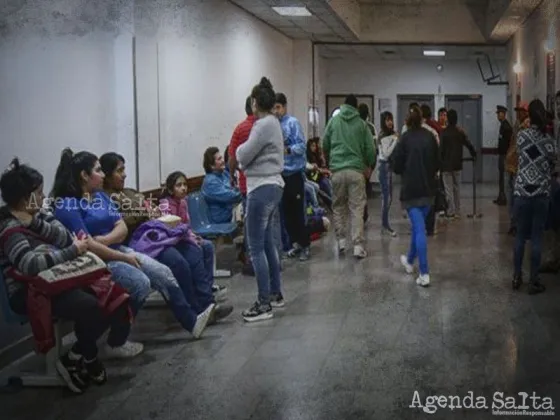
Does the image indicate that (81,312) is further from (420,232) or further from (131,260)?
(420,232)

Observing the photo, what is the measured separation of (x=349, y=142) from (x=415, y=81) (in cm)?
1086

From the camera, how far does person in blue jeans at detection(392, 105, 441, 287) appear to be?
20.1 feet

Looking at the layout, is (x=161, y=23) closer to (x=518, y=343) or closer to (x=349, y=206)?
(x=349, y=206)

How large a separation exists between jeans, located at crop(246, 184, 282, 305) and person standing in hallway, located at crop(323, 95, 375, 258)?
7.23ft

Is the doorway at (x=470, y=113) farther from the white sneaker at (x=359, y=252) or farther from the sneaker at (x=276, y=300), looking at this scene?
the sneaker at (x=276, y=300)

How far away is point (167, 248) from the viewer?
4793mm

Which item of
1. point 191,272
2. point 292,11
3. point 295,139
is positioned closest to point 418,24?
point 292,11

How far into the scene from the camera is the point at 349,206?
761 centimetres

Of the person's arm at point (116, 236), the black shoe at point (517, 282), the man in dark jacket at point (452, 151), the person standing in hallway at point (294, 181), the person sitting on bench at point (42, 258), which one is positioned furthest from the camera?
the man in dark jacket at point (452, 151)

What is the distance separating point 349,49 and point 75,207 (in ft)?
38.8

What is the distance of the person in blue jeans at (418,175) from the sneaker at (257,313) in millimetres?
1538

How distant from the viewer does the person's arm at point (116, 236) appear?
4242 mm

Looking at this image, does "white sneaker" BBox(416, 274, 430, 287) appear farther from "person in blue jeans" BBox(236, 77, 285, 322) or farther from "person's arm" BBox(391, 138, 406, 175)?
"person in blue jeans" BBox(236, 77, 285, 322)

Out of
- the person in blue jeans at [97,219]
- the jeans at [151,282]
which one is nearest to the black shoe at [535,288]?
the jeans at [151,282]
